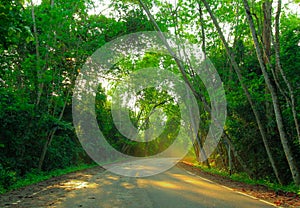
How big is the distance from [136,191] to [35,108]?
921cm

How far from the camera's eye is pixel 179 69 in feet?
64.5

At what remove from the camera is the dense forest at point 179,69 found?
12.7 meters

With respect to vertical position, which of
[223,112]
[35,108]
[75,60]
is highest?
[75,60]

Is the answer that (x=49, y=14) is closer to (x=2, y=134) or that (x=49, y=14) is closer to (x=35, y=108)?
(x=35, y=108)

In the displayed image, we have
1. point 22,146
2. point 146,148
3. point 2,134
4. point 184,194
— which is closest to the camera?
point 184,194

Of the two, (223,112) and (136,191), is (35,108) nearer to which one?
(136,191)

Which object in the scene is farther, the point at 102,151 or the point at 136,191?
the point at 102,151

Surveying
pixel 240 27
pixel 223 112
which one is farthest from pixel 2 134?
pixel 240 27

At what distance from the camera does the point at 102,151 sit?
1486 inches

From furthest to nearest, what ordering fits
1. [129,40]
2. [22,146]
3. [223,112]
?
1. [129,40]
2. [223,112]
3. [22,146]

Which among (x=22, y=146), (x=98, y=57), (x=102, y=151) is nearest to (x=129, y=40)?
(x=98, y=57)

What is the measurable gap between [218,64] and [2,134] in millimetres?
14124

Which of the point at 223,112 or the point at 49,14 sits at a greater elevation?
the point at 49,14

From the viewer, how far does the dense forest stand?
1266cm
